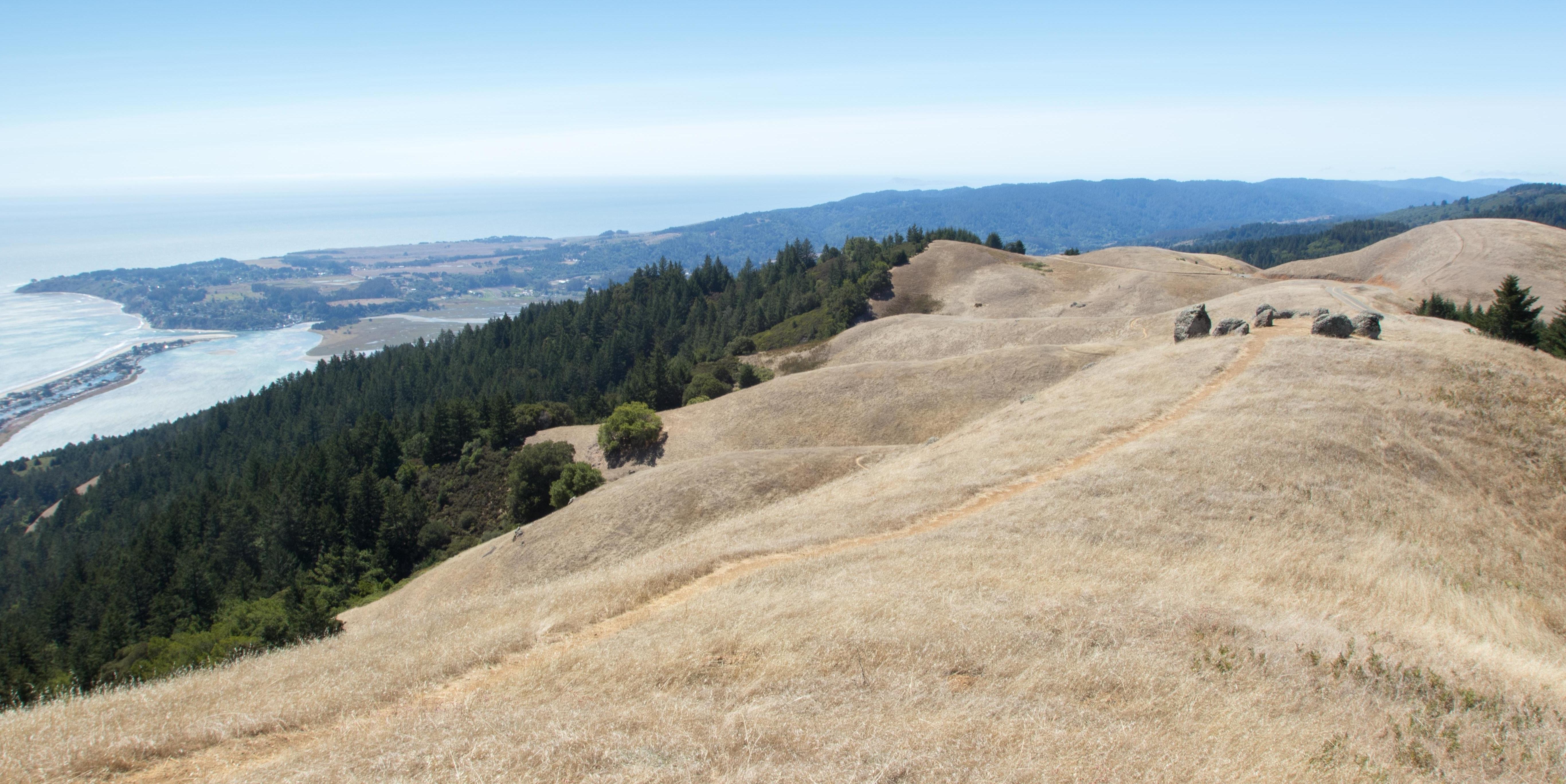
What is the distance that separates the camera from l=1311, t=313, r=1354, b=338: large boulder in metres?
38.5

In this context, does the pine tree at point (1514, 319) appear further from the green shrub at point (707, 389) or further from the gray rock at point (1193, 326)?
the green shrub at point (707, 389)

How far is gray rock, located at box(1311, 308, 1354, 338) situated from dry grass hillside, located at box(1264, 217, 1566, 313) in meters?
35.0

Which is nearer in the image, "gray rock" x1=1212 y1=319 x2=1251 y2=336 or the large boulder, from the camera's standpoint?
the large boulder

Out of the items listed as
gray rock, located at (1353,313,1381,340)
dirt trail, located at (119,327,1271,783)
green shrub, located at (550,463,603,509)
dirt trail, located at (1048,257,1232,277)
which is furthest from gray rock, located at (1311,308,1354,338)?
dirt trail, located at (1048,257,1232,277)

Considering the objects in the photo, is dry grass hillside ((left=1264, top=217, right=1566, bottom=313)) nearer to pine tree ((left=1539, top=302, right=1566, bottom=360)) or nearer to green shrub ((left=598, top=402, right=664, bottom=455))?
pine tree ((left=1539, top=302, right=1566, bottom=360))

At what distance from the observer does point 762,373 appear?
251 feet

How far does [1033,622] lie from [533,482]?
44.4 metres

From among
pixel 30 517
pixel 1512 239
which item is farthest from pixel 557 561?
pixel 30 517

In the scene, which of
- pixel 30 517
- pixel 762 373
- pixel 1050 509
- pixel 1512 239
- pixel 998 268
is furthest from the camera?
pixel 30 517

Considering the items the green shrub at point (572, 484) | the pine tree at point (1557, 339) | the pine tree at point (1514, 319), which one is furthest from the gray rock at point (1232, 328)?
the green shrub at point (572, 484)

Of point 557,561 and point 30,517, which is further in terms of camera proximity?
point 30,517

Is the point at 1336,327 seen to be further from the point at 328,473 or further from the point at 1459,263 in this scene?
the point at 328,473

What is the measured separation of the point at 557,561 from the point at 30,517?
495 ft

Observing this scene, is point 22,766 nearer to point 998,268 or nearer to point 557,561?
point 557,561
